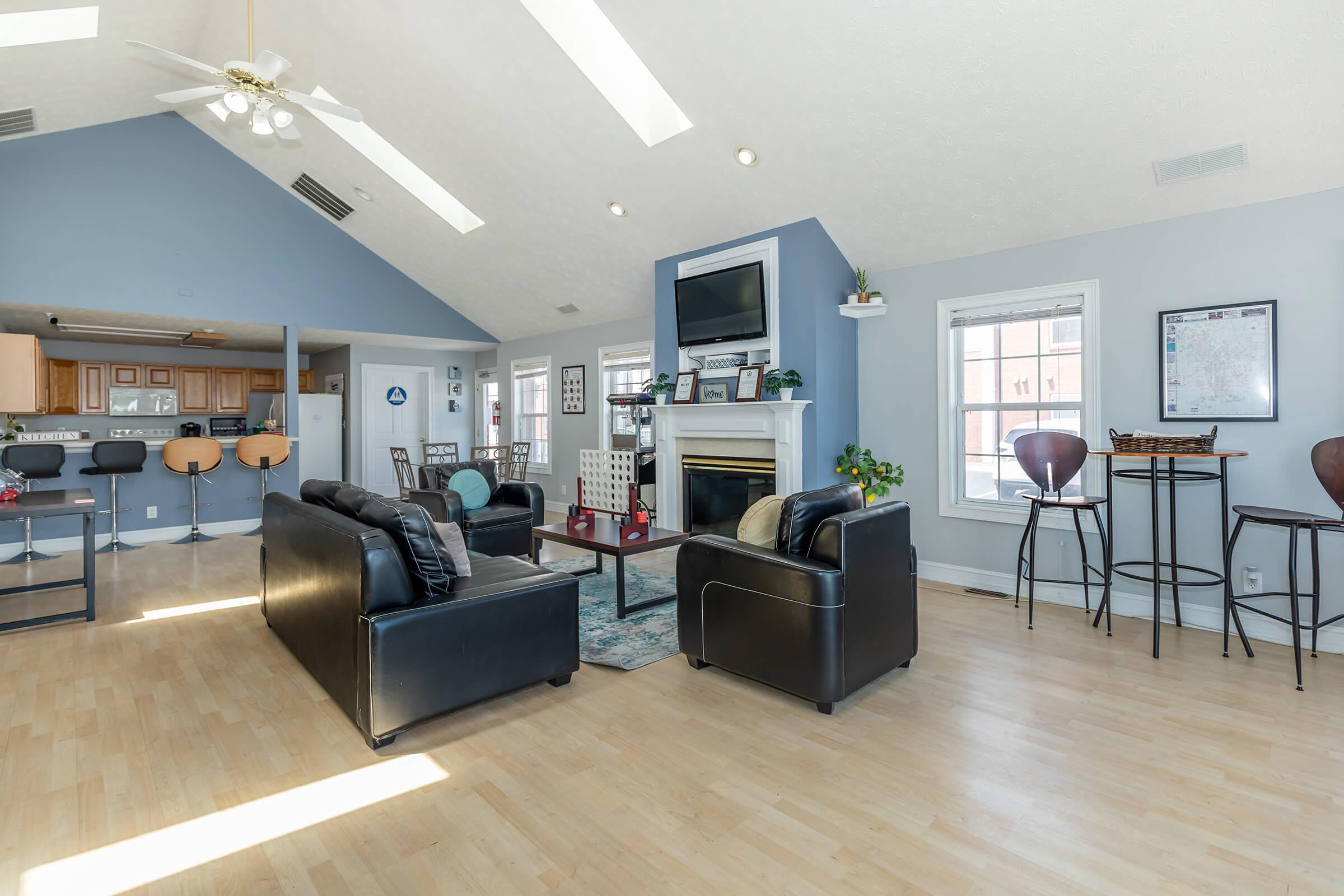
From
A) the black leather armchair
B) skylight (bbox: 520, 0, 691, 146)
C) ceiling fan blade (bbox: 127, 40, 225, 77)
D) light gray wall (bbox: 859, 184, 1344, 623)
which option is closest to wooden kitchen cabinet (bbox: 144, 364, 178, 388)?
the black leather armchair

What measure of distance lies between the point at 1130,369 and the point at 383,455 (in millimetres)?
8562

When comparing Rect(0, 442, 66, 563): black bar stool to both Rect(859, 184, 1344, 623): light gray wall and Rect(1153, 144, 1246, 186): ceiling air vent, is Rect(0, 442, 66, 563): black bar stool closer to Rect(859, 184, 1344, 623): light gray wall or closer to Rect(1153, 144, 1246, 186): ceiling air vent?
Rect(859, 184, 1344, 623): light gray wall

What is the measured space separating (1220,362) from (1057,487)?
1060mm

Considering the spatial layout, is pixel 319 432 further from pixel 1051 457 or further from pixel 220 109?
pixel 1051 457

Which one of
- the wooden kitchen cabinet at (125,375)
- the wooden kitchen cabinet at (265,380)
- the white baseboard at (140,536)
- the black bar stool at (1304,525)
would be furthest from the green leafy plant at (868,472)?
the wooden kitchen cabinet at (125,375)

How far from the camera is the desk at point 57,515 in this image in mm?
3447

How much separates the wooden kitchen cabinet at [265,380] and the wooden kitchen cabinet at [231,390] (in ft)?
0.23

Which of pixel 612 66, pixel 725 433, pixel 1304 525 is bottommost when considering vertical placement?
pixel 1304 525

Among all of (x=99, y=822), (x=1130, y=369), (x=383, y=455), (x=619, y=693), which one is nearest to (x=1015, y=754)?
(x=619, y=693)

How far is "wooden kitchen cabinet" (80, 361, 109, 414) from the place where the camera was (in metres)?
7.25

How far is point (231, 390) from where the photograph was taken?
823 cm

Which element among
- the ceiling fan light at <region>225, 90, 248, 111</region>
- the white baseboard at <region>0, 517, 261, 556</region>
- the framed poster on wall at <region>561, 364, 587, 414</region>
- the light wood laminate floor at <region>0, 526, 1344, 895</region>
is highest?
the ceiling fan light at <region>225, 90, 248, 111</region>

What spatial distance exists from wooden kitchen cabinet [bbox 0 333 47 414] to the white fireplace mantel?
512 centimetres

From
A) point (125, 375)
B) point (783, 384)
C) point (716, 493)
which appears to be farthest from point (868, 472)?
point (125, 375)
